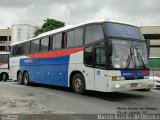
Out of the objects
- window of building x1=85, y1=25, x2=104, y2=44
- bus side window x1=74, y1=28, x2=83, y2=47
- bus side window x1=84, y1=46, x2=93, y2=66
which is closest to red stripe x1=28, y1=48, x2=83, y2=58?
bus side window x1=74, y1=28, x2=83, y2=47

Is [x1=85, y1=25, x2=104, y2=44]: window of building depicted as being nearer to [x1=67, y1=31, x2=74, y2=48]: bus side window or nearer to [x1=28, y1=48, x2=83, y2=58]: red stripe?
[x1=28, y1=48, x2=83, y2=58]: red stripe

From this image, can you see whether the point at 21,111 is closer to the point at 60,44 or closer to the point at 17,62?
the point at 60,44

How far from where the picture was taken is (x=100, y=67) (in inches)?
523

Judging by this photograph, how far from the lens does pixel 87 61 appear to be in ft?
46.6

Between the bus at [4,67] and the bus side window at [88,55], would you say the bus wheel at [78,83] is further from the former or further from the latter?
the bus at [4,67]

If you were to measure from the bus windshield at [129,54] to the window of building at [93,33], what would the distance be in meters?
0.79

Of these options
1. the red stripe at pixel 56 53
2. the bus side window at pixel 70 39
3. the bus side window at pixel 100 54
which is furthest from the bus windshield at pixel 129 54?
the bus side window at pixel 70 39

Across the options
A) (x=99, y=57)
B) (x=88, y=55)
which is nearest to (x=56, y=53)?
(x=88, y=55)

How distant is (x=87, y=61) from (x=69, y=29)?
8.95ft

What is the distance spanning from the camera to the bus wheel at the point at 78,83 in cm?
1471

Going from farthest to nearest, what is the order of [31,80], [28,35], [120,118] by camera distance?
[28,35]
[31,80]
[120,118]

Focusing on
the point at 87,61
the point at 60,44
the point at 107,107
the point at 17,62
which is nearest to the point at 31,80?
the point at 17,62

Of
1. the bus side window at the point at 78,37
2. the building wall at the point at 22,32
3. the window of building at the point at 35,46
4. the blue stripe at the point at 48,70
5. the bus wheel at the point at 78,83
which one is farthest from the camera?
the building wall at the point at 22,32

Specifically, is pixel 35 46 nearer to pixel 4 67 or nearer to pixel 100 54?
pixel 100 54
